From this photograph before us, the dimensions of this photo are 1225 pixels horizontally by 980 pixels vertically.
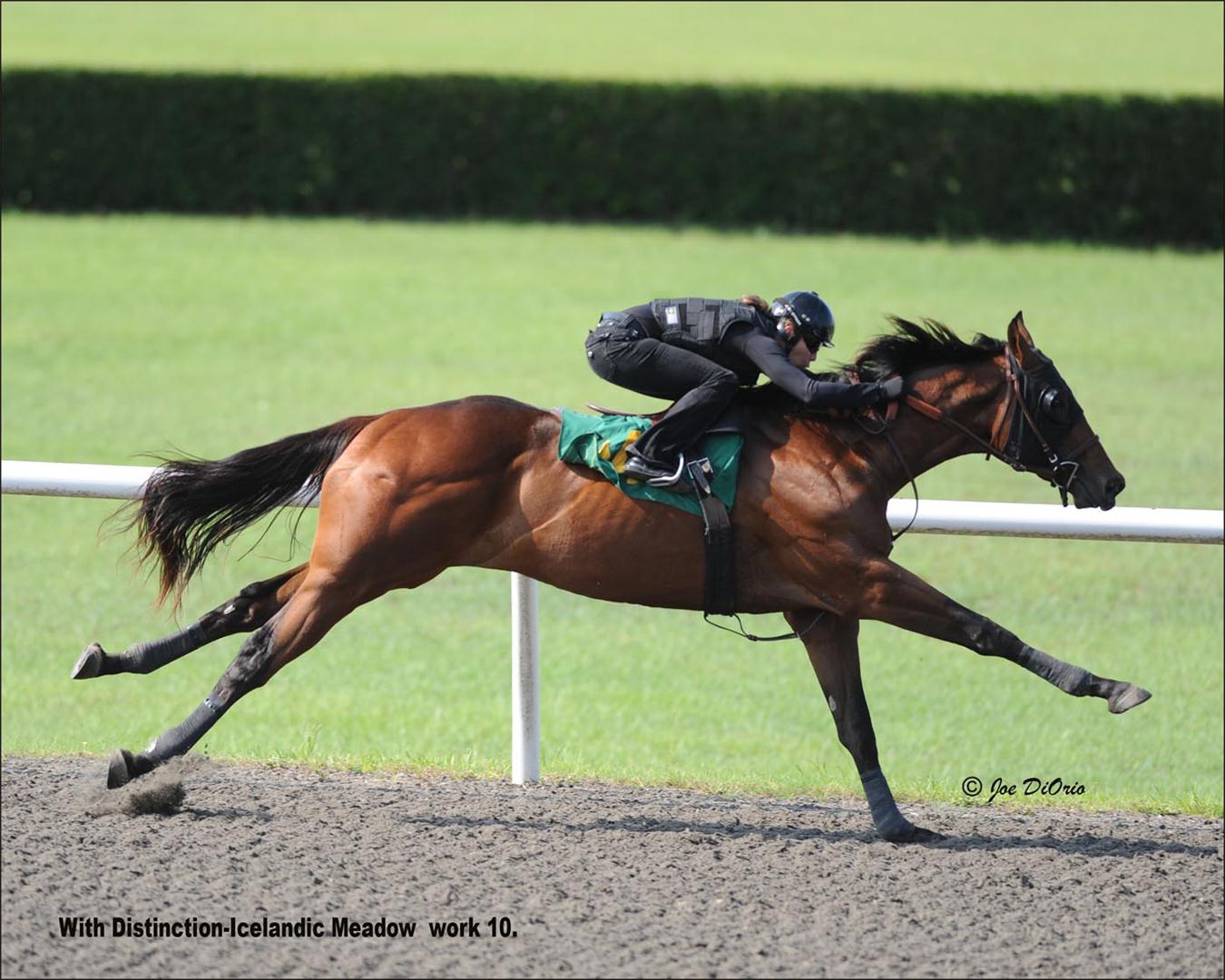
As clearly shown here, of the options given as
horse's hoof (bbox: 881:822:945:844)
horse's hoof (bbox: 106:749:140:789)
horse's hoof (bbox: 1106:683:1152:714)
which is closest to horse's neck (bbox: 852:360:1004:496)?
horse's hoof (bbox: 1106:683:1152:714)

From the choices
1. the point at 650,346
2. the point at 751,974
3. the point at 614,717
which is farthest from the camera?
the point at 614,717

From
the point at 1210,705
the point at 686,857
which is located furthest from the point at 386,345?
the point at 686,857

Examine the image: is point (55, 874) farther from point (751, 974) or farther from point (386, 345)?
point (386, 345)

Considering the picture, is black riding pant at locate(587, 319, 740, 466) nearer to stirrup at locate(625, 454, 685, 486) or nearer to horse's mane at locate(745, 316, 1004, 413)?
stirrup at locate(625, 454, 685, 486)

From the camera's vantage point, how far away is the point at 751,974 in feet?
13.4

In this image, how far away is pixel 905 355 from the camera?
549cm

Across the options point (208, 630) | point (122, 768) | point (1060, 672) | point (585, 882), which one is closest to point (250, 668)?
Answer: point (208, 630)

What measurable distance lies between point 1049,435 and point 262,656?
263 centimetres

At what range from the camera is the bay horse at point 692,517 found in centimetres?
514

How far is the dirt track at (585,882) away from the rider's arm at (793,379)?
141 cm

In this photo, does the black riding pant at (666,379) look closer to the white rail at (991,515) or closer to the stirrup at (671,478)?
the stirrup at (671,478)

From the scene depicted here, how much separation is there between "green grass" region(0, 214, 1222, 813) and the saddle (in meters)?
1.08

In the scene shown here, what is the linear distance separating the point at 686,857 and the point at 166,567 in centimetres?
205

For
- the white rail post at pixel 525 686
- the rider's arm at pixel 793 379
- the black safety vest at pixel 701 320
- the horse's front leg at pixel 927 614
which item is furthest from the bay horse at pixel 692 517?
the white rail post at pixel 525 686
